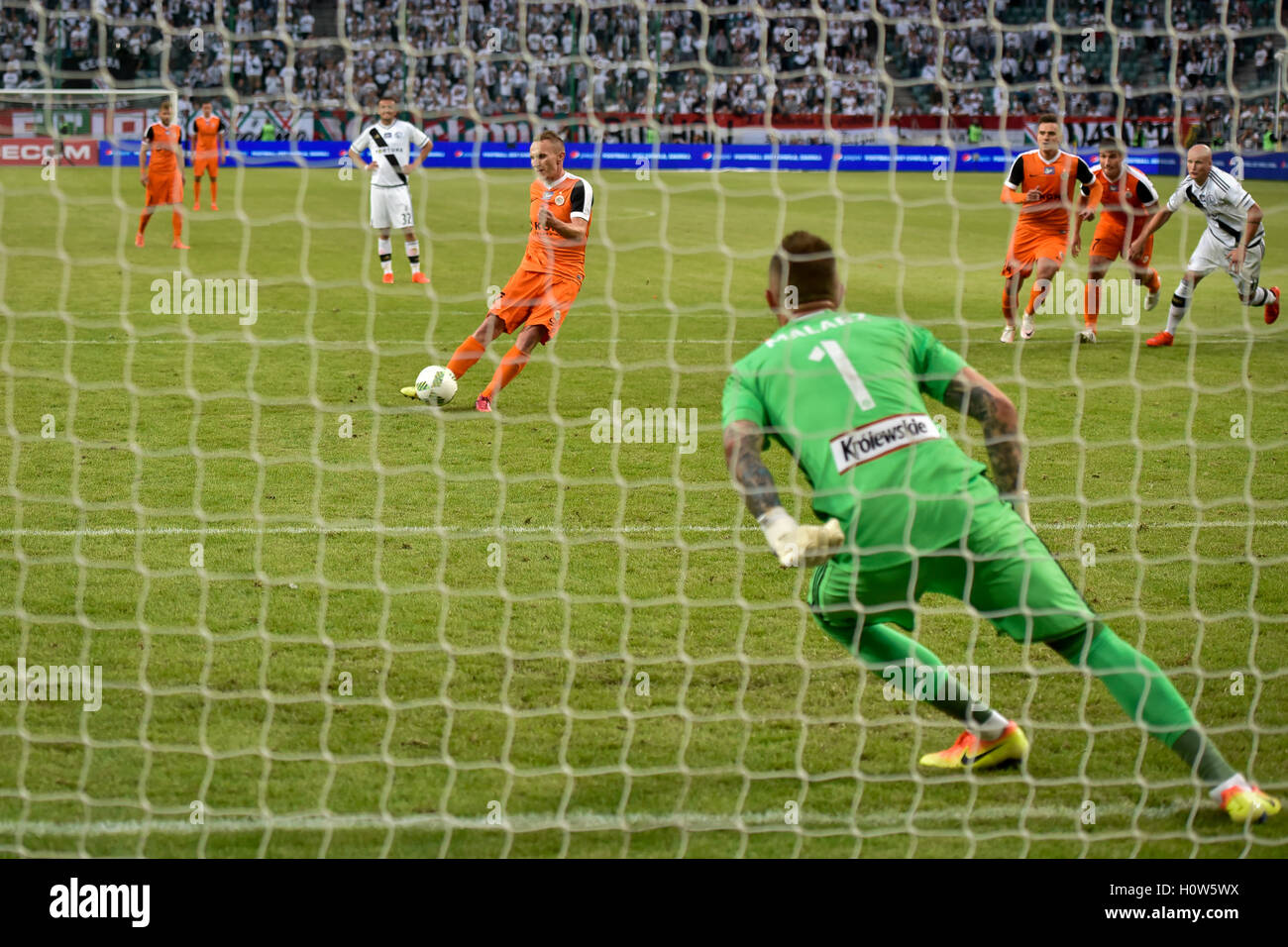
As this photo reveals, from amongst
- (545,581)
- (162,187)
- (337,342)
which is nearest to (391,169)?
(337,342)

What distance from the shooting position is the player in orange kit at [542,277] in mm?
9648

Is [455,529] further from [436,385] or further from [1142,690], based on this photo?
[1142,690]

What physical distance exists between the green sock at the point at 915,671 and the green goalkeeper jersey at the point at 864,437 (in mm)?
450

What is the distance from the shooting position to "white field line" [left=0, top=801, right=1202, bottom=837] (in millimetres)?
4152

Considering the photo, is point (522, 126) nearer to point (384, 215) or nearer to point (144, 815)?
point (384, 215)

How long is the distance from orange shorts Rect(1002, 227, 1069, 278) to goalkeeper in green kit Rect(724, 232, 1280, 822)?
8828 mm

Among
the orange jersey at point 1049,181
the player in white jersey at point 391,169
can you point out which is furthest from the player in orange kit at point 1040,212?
the player in white jersey at point 391,169

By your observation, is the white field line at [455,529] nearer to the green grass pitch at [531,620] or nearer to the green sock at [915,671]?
the green grass pitch at [531,620]

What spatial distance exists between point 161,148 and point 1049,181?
39.6 ft

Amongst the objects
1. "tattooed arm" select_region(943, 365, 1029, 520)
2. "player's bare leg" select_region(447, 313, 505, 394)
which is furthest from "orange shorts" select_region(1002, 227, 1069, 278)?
"tattooed arm" select_region(943, 365, 1029, 520)

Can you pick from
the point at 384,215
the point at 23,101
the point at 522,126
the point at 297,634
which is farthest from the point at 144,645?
the point at 522,126

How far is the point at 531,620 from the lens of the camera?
584cm

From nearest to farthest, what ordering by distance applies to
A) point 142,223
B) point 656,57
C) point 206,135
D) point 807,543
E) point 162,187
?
point 807,543 → point 142,223 → point 162,187 → point 206,135 → point 656,57

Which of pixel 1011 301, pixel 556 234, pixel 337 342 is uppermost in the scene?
pixel 556 234
